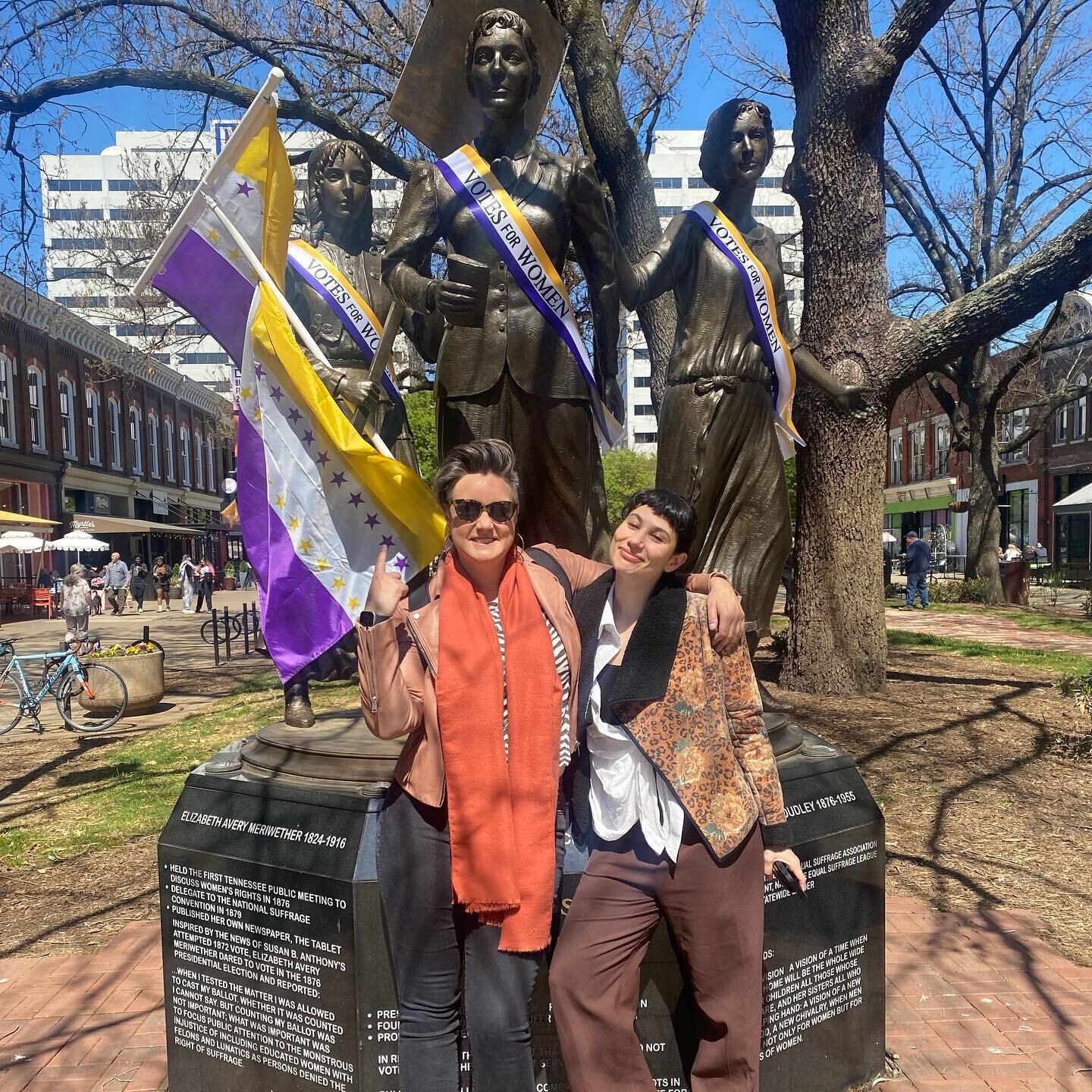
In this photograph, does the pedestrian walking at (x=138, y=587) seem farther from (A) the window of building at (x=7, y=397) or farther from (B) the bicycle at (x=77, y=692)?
(B) the bicycle at (x=77, y=692)

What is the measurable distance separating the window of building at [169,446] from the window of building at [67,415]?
9.30 meters

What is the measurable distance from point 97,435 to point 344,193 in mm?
35124

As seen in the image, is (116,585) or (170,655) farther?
(116,585)

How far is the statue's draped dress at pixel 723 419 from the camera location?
391 cm

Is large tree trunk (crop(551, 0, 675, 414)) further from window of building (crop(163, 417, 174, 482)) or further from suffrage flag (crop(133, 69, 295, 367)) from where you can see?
window of building (crop(163, 417, 174, 482))

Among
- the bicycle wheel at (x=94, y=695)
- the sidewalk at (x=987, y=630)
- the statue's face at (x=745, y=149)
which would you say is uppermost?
the statue's face at (x=745, y=149)

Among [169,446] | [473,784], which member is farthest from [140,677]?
[169,446]

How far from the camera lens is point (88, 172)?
2931 inches

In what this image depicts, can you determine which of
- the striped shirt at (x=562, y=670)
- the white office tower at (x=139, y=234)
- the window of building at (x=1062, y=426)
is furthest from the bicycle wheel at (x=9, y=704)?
the window of building at (x=1062, y=426)

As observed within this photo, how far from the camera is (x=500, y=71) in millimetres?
3375

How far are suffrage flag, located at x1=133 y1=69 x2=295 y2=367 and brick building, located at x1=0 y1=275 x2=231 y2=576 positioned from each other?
16.2m

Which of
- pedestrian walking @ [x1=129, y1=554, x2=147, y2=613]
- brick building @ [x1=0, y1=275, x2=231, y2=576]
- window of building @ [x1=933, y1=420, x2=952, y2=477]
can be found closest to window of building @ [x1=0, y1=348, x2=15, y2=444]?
brick building @ [x1=0, y1=275, x2=231, y2=576]

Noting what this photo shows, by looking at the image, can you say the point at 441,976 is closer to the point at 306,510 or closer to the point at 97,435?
the point at 306,510

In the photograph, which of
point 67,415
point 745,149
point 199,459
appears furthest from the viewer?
point 199,459
